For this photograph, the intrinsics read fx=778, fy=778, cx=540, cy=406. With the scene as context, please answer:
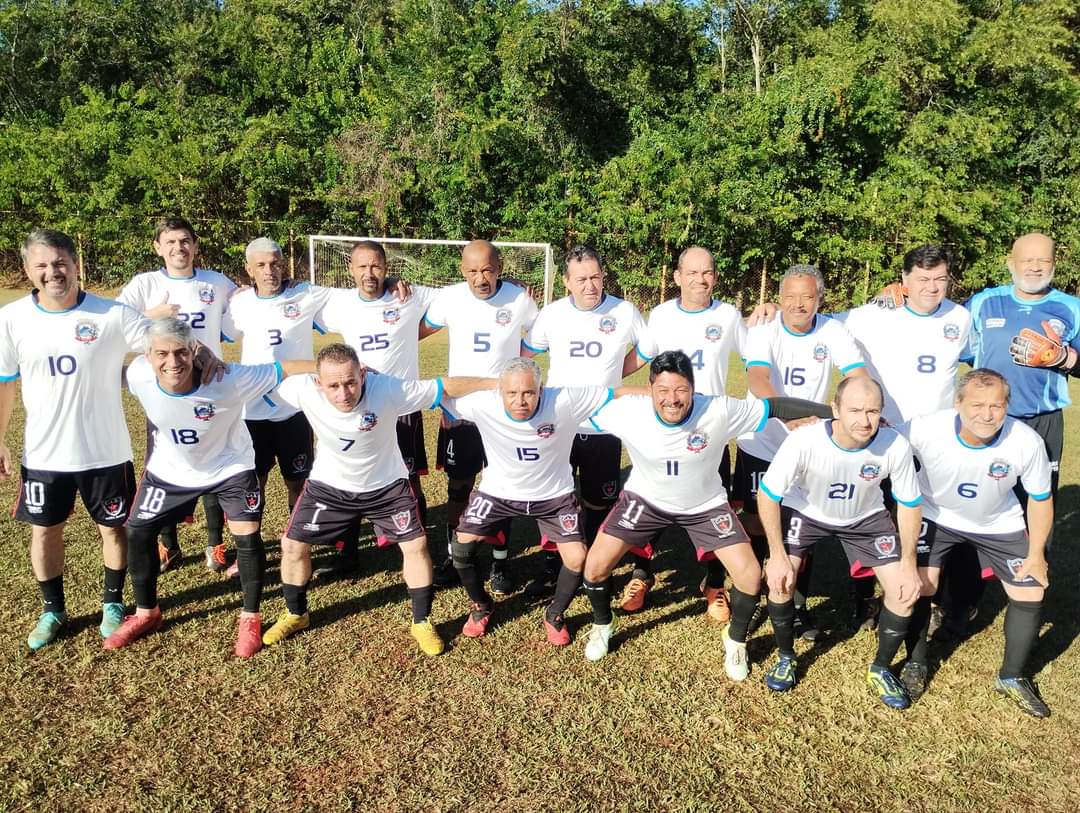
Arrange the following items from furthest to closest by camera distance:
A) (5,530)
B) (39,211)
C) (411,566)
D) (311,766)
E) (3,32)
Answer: (3,32) → (39,211) → (5,530) → (411,566) → (311,766)

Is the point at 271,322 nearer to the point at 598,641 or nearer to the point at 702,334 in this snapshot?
the point at 702,334

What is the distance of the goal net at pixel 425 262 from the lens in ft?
64.6

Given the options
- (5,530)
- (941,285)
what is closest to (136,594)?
(5,530)

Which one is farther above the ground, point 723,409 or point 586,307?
point 586,307

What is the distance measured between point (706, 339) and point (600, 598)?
1948 mm

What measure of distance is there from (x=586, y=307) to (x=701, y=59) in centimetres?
2282

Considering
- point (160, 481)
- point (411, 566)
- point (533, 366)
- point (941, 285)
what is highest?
point (941, 285)

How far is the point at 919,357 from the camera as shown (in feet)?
16.7

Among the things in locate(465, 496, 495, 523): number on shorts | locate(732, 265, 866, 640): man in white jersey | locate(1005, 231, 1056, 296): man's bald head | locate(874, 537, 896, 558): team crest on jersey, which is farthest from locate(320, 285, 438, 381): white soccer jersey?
locate(1005, 231, 1056, 296): man's bald head

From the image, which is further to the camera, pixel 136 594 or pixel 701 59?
pixel 701 59

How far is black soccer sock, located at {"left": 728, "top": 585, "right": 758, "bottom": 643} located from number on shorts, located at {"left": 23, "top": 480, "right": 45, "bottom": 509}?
4115mm

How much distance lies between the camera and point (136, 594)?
477 centimetres

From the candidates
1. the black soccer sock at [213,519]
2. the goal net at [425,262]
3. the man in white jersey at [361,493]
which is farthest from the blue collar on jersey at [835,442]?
the goal net at [425,262]

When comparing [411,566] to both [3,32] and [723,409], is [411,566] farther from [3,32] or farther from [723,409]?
[3,32]
